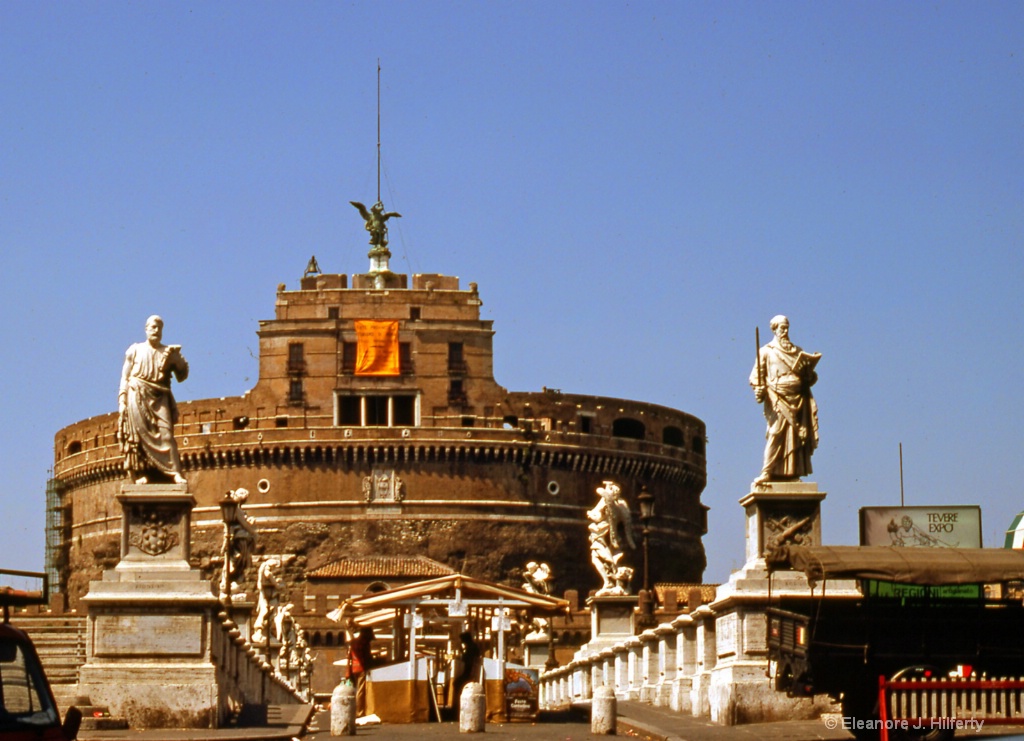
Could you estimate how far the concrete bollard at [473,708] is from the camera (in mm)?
20734

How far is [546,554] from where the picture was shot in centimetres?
9462

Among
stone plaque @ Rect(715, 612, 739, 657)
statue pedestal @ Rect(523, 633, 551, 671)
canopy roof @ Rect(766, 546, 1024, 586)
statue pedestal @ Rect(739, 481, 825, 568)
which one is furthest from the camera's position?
statue pedestal @ Rect(523, 633, 551, 671)

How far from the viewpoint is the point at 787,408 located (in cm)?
2014

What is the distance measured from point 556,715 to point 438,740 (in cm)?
764

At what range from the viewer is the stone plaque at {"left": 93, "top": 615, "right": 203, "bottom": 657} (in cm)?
2014

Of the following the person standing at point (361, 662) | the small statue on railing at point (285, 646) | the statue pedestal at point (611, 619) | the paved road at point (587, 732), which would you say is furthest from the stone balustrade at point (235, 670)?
the small statue on railing at point (285, 646)

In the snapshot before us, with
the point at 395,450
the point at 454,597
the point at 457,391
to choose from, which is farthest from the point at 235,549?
the point at 457,391

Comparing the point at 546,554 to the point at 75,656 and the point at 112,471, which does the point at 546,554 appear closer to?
the point at 112,471

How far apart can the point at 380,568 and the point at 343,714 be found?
70552 mm

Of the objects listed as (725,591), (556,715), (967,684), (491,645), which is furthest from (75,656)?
(967,684)

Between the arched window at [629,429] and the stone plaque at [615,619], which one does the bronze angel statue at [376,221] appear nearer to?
the arched window at [629,429]

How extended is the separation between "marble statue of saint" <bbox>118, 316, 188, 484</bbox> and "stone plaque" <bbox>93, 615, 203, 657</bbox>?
4.86ft

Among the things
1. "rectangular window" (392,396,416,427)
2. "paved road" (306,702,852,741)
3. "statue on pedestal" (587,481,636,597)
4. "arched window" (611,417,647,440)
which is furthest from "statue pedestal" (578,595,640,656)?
"arched window" (611,417,647,440)

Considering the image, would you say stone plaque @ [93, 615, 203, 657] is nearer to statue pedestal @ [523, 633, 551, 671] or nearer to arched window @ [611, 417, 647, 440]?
statue pedestal @ [523, 633, 551, 671]
